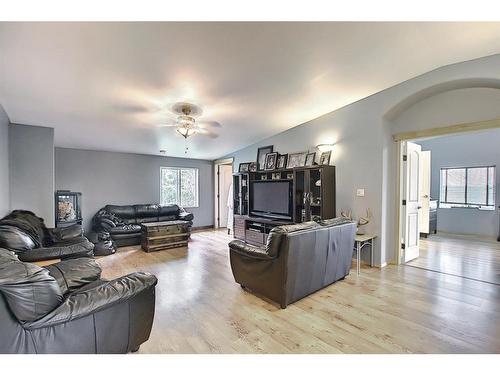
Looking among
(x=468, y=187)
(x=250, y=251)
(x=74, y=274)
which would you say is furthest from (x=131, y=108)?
(x=468, y=187)

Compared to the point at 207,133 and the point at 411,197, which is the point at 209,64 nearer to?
the point at 207,133

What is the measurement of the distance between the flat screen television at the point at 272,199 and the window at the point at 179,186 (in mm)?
2505

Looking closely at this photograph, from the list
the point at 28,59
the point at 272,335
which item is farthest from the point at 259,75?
the point at 272,335

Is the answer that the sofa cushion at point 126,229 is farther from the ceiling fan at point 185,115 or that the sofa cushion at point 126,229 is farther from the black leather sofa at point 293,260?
the black leather sofa at point 293,260

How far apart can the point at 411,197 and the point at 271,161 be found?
2.82 metres

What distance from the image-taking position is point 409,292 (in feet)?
9.86

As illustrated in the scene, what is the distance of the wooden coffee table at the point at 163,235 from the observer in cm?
502

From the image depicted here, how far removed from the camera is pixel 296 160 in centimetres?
518

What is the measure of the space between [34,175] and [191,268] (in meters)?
3.30

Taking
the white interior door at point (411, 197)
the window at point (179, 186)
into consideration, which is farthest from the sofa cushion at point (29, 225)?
the white interior door at point (411, 197)

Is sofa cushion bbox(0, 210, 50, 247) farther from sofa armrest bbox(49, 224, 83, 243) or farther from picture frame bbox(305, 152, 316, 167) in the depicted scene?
picture frame bbox(305, 152, 316, 167)

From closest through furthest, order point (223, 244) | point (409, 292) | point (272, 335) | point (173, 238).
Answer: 1. point (272, 335)
2. point (409, 292)
3. point (173, 238)
4. point (223, 244)

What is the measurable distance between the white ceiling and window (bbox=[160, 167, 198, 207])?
3.04 metres
